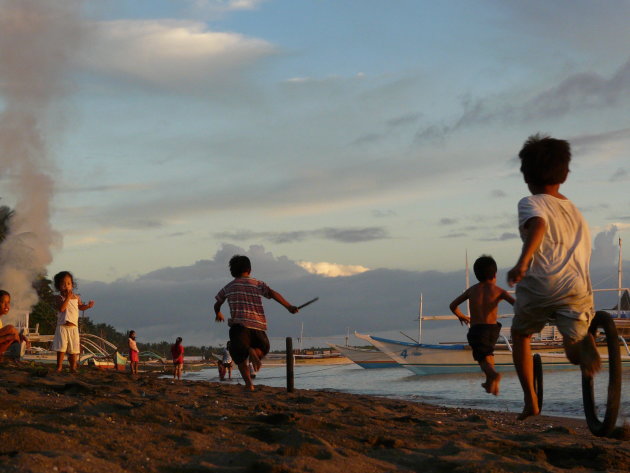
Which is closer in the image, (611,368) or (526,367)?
(611,368)

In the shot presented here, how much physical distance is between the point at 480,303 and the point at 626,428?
2157 mm

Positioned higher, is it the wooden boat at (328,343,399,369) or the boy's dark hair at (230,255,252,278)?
the boy's dark hair at (230,255,252,278)

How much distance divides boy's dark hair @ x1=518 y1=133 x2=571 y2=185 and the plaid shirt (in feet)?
16.6

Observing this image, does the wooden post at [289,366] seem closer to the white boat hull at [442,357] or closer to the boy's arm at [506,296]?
the boy's arm at [506,296]

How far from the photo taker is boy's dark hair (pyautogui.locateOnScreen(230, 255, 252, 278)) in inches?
388

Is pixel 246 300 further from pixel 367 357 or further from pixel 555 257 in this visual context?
pixel 367 357

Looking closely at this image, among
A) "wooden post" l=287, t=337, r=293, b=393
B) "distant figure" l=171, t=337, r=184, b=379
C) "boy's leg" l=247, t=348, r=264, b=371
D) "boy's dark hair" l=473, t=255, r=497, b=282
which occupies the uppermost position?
"boy's dark hair" l=473, t=255, r=497, b=282

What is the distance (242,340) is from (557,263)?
17.8 ft

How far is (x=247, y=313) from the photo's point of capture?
9.62m

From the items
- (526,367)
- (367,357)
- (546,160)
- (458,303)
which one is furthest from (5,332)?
(367,357)

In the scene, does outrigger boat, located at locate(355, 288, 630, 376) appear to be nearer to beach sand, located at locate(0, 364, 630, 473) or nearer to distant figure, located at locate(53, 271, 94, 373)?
distant figure, located at locate(53, 271, 94, 373)

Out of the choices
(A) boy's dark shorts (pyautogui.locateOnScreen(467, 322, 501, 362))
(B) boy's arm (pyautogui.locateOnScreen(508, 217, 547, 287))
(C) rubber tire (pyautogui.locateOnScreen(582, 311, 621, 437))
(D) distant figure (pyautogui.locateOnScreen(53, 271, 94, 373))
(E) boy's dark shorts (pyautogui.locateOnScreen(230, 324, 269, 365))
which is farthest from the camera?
(D) distant figure (pyautogui.locateOnScreen(53, 271, 94, 373))

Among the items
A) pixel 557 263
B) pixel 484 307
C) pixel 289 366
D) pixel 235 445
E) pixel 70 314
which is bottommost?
pixel 289 366

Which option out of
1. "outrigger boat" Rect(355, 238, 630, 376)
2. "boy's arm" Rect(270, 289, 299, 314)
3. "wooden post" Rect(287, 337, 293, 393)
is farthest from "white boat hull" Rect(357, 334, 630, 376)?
"boy's arm" Rect(270, 289, 299, 314)
